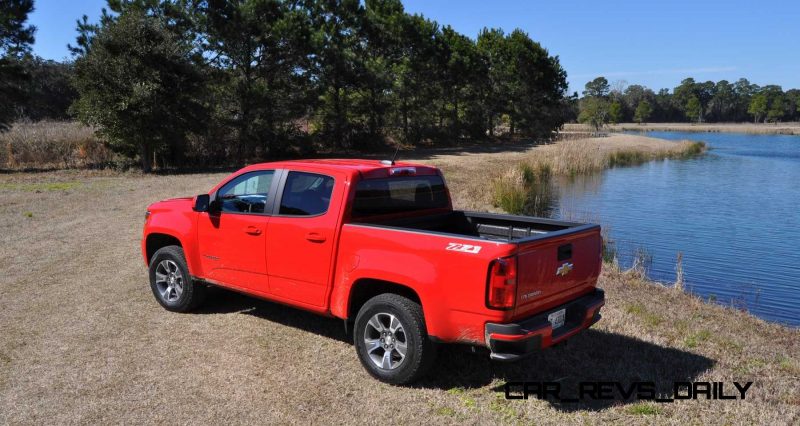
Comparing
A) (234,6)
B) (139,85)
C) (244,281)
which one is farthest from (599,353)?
(234,6)

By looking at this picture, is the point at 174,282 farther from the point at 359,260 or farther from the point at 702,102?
the point at 702,102

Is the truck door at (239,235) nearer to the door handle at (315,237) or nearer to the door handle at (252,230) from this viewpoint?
the door handle at (252,230)

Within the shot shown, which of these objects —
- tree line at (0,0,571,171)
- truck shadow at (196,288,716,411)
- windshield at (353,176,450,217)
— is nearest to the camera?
Answer: truck shadow at (196,288,716,411)

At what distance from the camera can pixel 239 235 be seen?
599 cm

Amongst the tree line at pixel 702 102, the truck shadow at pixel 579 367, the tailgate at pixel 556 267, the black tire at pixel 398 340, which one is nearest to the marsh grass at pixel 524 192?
the truck shadow at pixel 579 367

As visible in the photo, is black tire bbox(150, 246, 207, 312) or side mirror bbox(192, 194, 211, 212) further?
black tire bbox(150, 246, 207, 312)

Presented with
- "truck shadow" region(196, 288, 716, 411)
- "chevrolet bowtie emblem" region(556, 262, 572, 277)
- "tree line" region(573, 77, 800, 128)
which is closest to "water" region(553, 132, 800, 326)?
"truck shadow" region(196, 288, 716, 411)

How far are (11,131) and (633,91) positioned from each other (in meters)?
160

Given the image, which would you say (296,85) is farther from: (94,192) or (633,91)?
(633,91)

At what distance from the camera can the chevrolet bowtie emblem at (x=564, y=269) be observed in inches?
183

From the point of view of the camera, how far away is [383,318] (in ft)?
16.1

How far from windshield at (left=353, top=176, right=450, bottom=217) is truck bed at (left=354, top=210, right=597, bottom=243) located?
12cm

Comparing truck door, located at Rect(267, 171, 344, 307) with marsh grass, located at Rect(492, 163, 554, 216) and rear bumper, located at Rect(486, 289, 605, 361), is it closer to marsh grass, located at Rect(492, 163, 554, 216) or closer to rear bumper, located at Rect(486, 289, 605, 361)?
rear bumper, located at Rect(486, 289, 605, 361)

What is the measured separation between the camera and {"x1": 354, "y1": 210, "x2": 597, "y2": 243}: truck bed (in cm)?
558
